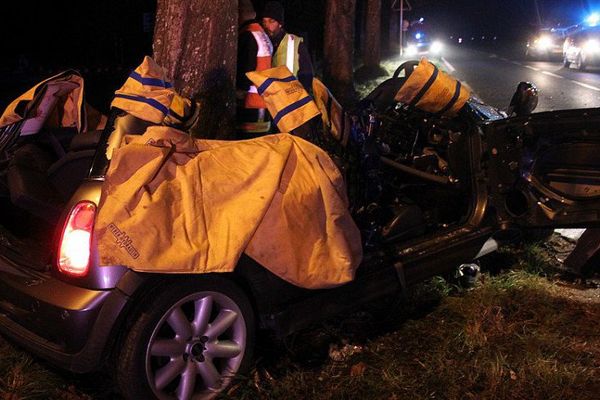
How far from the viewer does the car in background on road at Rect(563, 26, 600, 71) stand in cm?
1795

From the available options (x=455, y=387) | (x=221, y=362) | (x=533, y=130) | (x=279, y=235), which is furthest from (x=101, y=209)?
(x=533, y=130)

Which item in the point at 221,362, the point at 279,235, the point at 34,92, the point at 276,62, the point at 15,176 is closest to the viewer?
the point at 279,235

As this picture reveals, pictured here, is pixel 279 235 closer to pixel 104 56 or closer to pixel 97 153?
pixel 97 153

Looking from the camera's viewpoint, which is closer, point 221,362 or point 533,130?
point 221,362

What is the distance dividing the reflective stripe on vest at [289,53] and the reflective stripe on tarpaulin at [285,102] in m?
2.68

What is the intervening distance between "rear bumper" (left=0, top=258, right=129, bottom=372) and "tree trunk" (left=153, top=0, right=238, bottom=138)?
7.10 feet

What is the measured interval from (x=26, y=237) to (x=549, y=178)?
325 centimetres

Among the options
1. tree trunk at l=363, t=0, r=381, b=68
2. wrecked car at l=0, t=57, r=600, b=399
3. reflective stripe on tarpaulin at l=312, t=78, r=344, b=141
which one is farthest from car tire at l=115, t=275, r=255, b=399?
tree trunk at l=363, t=0, r=381, b=68

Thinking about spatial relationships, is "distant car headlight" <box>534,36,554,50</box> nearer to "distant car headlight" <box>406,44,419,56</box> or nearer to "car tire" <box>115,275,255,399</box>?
"distant car headlight" <box>406,44,419,56</box>

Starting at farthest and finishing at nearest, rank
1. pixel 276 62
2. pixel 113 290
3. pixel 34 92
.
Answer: pixel 276 62
pixel 34 92
pixel 113 290

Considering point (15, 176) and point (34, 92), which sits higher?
point (34, 92)

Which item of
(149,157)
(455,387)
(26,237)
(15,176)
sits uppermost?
(149,157)

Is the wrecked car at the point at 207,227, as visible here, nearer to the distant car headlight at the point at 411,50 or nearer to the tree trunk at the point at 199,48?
the tree trunk at the point at 199,48

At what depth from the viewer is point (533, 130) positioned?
4.01m
